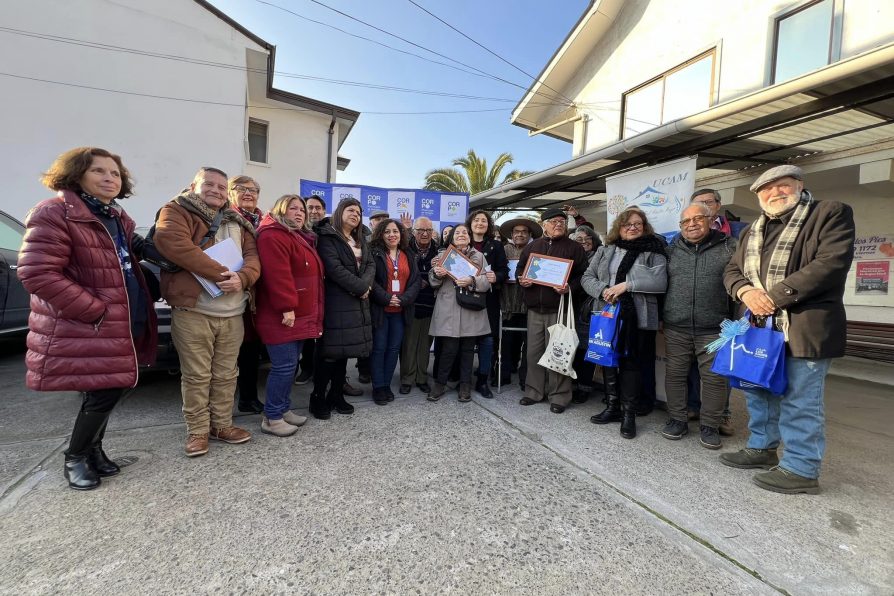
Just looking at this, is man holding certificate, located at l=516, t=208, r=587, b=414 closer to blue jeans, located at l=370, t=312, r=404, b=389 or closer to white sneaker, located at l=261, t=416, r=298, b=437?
blue jeans, located at l=370, t=312, r=404, b=389

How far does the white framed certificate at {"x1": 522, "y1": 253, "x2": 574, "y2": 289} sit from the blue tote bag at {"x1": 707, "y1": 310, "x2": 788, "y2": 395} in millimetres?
1419

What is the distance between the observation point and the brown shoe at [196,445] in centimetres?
288

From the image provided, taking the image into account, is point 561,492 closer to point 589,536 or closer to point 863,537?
point 589,536

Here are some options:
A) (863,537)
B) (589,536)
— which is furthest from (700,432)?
(589,536)

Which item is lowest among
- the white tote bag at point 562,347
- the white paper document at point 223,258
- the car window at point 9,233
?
the white tote bag at point 562,347

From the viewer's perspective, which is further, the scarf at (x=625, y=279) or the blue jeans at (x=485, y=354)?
the blue jeans at (x=485, y=354)

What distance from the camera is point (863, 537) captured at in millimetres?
Answer: 2217

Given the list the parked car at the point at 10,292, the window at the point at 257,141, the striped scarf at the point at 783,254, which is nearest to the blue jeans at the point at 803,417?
the striped scarf at the point at 783,254

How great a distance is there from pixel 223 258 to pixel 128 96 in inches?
379

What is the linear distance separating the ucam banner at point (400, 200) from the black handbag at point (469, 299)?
3593 mm

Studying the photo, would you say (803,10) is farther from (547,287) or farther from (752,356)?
(752,356)

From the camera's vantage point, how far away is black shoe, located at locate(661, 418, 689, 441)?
348 centimetres

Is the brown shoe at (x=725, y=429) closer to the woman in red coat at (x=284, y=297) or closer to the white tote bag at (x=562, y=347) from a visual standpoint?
the white tote bag at (x=562, y=347)

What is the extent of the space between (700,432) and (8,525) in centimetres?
456
